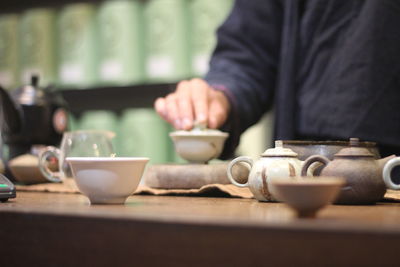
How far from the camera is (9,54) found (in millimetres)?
2633

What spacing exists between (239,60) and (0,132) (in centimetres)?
80

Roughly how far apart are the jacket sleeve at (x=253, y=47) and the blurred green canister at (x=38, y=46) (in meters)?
0.93

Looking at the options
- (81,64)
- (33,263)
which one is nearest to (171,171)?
(33,263)

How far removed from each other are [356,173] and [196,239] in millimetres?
391

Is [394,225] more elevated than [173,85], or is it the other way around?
[173,85]

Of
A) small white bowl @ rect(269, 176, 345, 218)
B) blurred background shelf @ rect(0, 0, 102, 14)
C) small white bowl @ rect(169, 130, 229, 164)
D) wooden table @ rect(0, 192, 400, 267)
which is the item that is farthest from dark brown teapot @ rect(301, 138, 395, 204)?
blurred background shelf @ rect(0, 0, 102, 14)

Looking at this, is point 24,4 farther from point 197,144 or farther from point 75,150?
point 197,144

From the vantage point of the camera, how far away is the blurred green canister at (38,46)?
8.36 feet

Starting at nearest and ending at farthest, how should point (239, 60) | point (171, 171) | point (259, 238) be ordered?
point (259, 238) → point (171, 171) → point (239, 60)

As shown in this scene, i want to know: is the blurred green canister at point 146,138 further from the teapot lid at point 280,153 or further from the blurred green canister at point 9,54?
the teapot lid at point 280,153

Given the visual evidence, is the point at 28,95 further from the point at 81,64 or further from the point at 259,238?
the point at 259,238

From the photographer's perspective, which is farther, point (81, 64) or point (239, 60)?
point (81, 64)

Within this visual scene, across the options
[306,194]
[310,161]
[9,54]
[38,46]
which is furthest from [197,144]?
[9,54]

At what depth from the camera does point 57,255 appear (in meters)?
0.68
